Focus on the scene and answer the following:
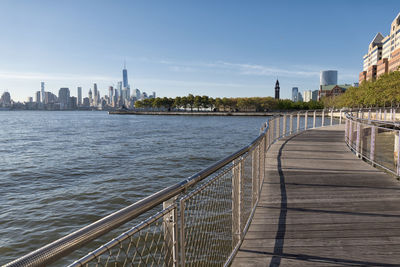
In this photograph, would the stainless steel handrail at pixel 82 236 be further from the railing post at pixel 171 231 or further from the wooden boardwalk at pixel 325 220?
the wooden boardwalk at pixel 325 220

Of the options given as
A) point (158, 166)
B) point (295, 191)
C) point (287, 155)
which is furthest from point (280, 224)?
point (158, 166)

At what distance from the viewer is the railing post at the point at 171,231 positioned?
6.65 ft

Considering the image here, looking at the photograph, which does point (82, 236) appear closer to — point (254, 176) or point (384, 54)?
point (254, 176)

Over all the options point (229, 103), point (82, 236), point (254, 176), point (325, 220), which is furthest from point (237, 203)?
point (229, 103)

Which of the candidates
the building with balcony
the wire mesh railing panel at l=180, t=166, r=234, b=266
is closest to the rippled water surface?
the wire mesh railing panel at l=180, t=166, r=234, b=266

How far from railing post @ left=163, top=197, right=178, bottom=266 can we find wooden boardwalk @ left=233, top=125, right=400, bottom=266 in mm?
1432

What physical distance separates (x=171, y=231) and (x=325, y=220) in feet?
10.3

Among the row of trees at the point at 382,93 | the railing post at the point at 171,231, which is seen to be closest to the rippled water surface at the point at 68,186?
the railing post at the point at 171,231

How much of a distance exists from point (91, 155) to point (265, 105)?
145781 mm

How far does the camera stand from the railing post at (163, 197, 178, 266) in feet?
6.65

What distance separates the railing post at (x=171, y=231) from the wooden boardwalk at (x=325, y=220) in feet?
4.70

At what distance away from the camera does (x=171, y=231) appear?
2.07 metres

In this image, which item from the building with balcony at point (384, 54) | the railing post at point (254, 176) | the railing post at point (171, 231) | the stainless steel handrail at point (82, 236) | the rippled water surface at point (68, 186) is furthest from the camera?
the building with balcony at point (384, 54)

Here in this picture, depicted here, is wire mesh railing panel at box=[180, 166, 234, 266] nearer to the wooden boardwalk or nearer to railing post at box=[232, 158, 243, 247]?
railing post at box=[232, 158, 243, 247]
